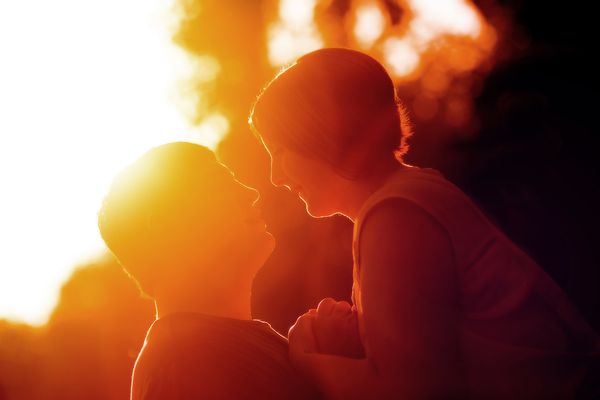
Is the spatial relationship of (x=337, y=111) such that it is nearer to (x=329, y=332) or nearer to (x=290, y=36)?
(x=329, y=332)

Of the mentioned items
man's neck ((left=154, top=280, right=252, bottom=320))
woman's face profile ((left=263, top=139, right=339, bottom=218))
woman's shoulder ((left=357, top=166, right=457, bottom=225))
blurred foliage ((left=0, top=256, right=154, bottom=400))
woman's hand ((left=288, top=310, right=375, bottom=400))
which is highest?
blurred foliage ((left=0, top=256, right=154, bottom=400))

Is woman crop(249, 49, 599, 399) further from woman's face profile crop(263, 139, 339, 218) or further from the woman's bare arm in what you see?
woman's face profile crop(263, 139, 339, 218)

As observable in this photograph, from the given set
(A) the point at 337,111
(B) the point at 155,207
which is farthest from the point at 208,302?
(A) the point at 337,111

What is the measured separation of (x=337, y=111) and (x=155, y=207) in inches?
34.9

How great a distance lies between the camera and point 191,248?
10.3 feet

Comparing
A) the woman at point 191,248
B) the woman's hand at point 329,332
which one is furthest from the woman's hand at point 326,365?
the woman at point 191,248

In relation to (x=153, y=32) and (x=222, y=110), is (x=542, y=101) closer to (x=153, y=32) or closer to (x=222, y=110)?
(x=222, y=110)

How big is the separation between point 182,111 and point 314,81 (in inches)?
453

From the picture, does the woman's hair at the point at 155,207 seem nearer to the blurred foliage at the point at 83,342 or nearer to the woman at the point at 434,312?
the woman at the point at 434,312

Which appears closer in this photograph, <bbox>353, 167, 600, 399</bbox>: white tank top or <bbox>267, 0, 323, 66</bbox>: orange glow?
<bbox>353, 167, 600, 399</bbox>: white tank top

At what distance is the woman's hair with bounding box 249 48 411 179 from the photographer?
8.99ft

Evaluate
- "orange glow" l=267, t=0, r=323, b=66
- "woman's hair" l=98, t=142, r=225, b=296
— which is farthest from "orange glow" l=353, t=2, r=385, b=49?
"woman's hair" l=98, t=142, r=225, b=296

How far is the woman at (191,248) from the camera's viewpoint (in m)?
2.84

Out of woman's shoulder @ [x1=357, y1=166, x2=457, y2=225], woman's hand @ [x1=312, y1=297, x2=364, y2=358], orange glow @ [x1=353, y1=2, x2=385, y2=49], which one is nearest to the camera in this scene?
woman's shoulder @ [x1=357, y1=166, x2=457, y2=225]
